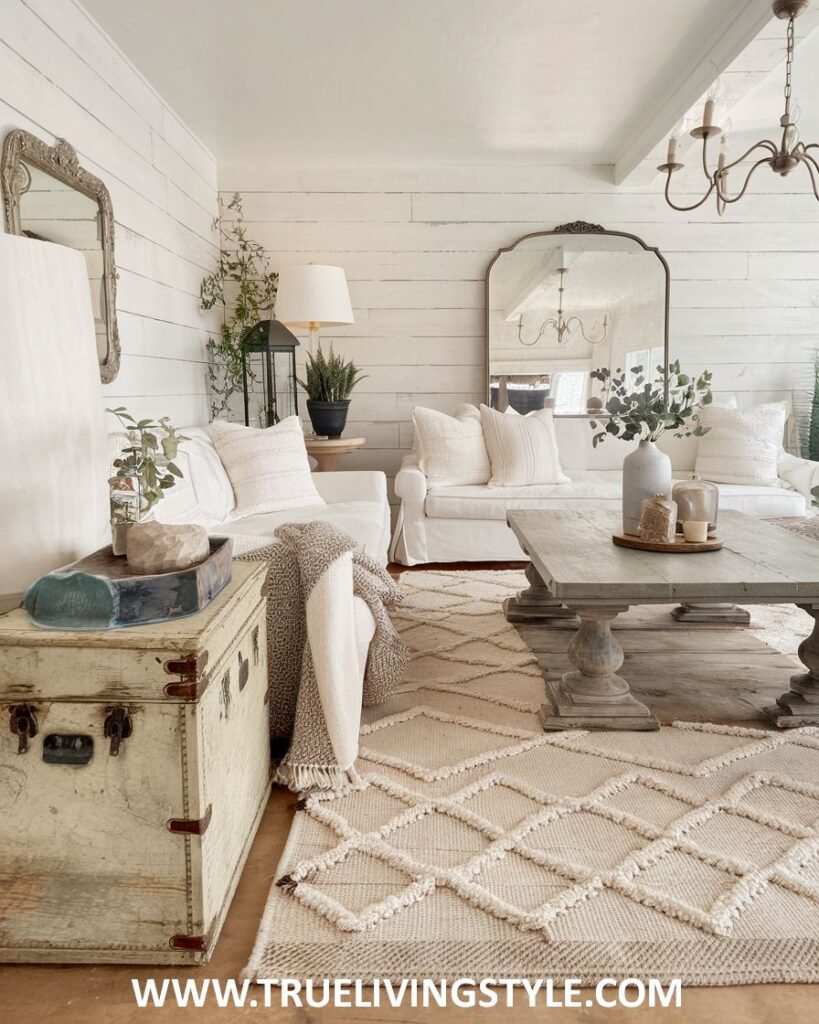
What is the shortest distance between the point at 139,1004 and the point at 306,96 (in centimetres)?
372

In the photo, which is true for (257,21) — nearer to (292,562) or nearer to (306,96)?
(306,96)

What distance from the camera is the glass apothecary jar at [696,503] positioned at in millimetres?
2479

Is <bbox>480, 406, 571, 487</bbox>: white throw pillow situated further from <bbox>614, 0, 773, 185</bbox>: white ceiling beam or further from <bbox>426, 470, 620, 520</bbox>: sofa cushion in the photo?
<bbox>614, 0, 773, 185</bbox>: white ceiling beam

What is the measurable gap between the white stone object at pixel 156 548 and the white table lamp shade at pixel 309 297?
2862 mm

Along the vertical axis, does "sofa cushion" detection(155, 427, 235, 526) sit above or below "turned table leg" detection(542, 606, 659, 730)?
above

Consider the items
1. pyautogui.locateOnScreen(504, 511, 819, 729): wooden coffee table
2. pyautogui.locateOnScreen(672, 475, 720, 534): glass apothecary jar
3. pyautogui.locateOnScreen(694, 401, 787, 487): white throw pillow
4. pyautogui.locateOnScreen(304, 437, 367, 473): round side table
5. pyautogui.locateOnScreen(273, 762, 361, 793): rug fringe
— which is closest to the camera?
pyautogui.locateOnScreen(273, 762, 361, 793): rug fringe

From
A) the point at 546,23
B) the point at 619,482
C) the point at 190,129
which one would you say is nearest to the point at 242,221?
the point at 190,129

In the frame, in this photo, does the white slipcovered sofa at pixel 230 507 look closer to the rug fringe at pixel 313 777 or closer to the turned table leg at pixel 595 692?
the turned table leg at pixel 595 692

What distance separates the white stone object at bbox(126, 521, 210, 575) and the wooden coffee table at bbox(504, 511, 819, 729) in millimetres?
996

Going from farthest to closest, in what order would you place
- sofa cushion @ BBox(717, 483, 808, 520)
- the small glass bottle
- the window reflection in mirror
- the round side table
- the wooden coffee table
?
1. the round side table
2. sofa cushion @ BBox(717, 483, 808, 520)
3. the small glass bottle
4. the window reflection in mirror
5. the wooden coffee table

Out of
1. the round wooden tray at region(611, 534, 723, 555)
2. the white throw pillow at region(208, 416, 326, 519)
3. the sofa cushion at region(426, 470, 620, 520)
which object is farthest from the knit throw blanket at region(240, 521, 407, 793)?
the sofa cushion at region(426, 470, 620, 520)

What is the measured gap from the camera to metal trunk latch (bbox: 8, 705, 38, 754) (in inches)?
44.9

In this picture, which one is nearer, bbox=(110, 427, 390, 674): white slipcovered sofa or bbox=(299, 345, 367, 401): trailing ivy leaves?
bbox=(110, 427, 390, 674): white slipcovered sofa

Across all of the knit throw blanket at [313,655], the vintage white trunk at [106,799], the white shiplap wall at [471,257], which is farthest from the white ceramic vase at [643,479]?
the white shiplap wall at [471,257]
